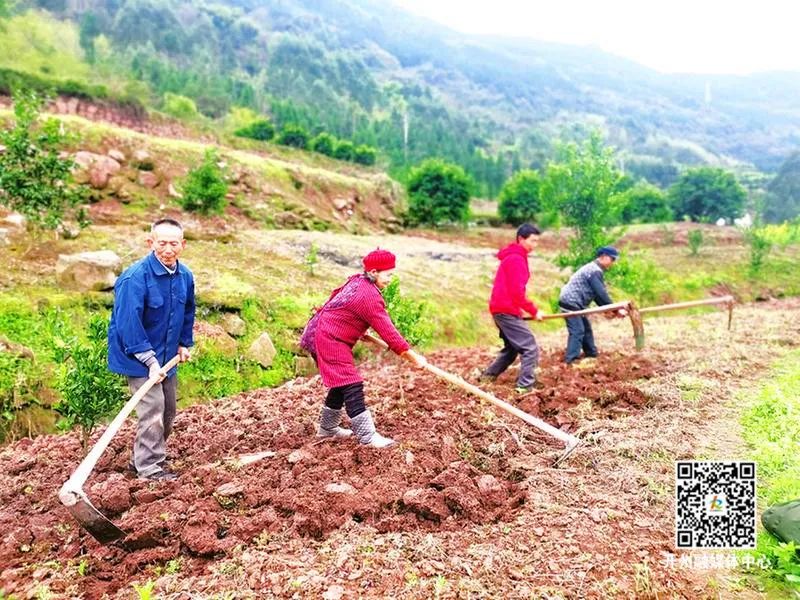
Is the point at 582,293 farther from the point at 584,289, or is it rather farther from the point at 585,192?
the point at 585,192

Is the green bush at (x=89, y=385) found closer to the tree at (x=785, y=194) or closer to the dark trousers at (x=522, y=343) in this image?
the dark trousers at (x=522, y=343)

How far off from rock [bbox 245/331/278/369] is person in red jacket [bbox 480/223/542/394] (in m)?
3.40

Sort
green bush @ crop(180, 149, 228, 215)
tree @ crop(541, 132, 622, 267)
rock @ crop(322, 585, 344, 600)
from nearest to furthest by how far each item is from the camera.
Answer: rock @ crop(322, 585, 344, 600) → tree @ crop(541, 132, 622, 267) → green bush @ crop(180, 149, 228, 215)

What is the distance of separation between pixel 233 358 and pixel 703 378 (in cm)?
612

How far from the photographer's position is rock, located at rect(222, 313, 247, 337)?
29.1 feet

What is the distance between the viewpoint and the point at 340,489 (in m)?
4.18

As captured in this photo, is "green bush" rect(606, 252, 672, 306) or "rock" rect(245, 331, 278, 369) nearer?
"rock" rect(245, 331, 278, 369)

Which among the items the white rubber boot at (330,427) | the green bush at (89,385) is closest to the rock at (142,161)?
the green bush at (89,385)

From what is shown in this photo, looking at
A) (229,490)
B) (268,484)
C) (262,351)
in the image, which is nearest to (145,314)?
(229,490)

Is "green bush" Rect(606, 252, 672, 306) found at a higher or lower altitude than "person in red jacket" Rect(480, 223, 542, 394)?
lower

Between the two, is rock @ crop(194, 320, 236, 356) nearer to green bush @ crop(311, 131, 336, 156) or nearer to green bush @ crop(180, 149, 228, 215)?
green bush @ crop(180, 149, 228, 215)

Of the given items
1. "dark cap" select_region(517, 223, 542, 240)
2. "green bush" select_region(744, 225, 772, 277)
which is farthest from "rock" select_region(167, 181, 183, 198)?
"green bush" select_region(744, 225, 772, 277)

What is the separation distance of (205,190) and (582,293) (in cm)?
1103

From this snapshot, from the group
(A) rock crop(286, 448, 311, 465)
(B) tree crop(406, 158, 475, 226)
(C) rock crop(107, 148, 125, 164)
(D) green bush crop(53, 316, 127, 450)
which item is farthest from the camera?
(B) tree crop(406, 158, 475, 226)
